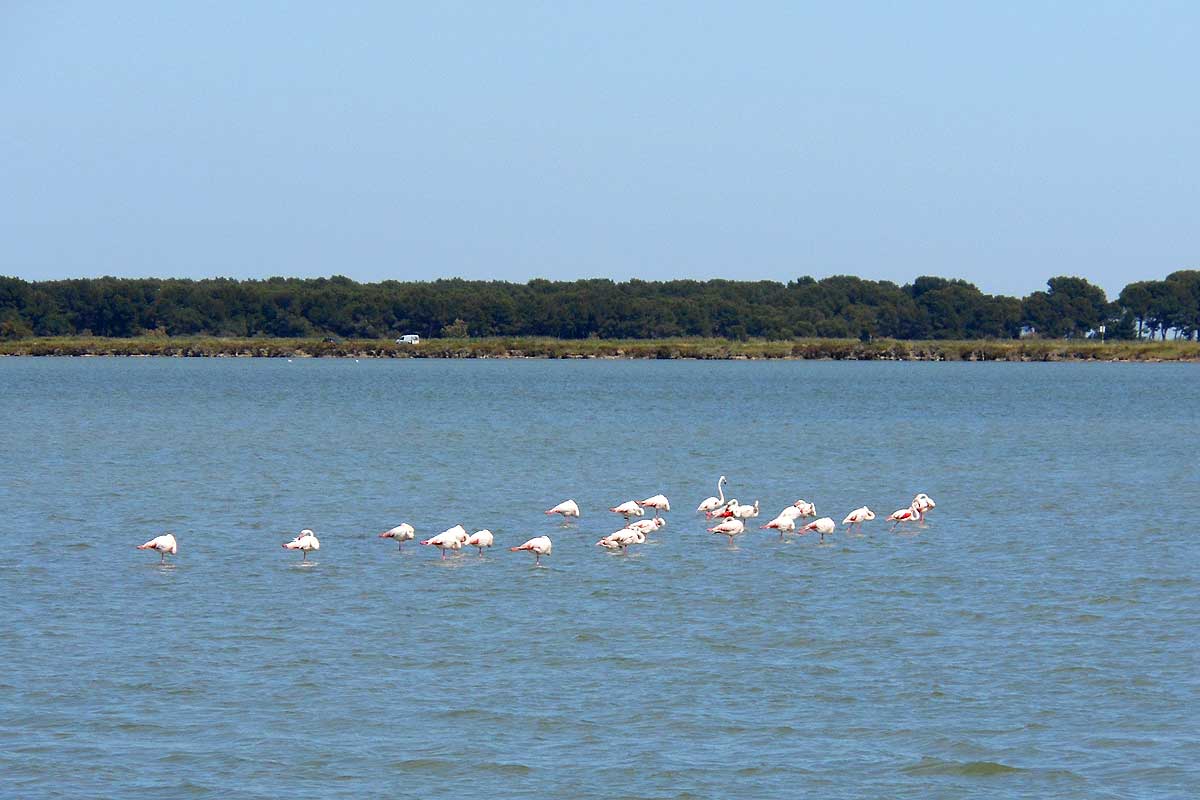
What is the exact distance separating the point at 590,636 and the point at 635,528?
6570mm

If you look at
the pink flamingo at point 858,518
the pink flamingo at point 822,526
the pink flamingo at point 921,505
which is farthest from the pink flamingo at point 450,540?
the pink flamingo at point 921,505

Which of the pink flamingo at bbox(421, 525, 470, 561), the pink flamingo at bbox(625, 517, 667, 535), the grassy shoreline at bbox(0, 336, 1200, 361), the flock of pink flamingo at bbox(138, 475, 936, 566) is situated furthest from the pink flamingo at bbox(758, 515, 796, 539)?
the grassy shoreline at bbox(0, 336, 1200, 361)

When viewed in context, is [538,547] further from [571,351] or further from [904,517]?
[571,351]

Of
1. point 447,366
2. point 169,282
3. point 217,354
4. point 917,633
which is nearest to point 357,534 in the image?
point 917,633

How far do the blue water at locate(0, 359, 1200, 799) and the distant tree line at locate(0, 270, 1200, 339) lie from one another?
11517cm

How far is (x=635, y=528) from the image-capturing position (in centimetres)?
2236

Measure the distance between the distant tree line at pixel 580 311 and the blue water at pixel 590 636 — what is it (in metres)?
115

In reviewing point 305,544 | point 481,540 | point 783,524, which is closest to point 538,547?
point 481,540

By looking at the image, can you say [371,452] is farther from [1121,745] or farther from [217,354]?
[217,354]

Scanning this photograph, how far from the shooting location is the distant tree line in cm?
15150

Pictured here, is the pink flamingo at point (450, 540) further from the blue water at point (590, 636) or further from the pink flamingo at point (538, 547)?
the pink flamingo at point (538, 547)

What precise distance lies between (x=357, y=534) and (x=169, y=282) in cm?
14767

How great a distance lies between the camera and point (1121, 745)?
1211 cm

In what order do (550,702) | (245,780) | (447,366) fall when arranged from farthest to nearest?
1. (447,366)
2. (550,702)
3. (245,780)
